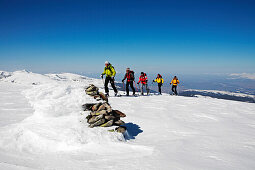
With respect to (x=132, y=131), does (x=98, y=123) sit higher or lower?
higher

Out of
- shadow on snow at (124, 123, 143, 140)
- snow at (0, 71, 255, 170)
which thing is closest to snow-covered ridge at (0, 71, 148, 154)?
snow at (0, 71, 255, 170)

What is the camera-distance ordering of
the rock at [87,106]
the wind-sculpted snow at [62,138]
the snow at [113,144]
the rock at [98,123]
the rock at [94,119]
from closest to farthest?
the snow at [113,144], the wind-sculpted snow at [62,138], the rock at [98,123], the rock at [94,119], the rock at [87,106]

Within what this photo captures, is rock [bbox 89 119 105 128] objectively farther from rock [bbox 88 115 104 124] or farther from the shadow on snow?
the shadow on snow

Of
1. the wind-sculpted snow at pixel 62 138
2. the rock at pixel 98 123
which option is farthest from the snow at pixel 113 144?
the rock at pixel 98 123

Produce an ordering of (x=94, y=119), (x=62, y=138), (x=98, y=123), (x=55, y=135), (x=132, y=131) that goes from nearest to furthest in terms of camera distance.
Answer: (x=62, y=138) < (x=55, y=135) < (x=98, y=123) < (x=94, y=119) < (x=132, y=131)

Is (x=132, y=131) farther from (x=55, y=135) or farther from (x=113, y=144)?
→ (x=55, y=135)

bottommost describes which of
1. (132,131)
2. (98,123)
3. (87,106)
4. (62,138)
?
(132,131)

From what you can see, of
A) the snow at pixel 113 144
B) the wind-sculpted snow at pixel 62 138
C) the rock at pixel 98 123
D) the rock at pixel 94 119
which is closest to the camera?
the snow at pixel 113 144

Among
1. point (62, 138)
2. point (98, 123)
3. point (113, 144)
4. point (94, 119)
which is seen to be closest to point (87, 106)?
point (94, 119)

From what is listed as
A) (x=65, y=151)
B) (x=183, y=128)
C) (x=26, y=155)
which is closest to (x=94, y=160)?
(x=65, y=151)

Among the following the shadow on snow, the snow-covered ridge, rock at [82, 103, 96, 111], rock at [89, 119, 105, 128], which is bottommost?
the shadow on snow

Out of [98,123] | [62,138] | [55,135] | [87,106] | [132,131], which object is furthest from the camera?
[87,106]

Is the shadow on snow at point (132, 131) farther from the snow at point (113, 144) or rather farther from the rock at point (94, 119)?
the rock at point (94, 119)

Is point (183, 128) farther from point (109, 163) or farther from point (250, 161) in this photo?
point (109, 163)
